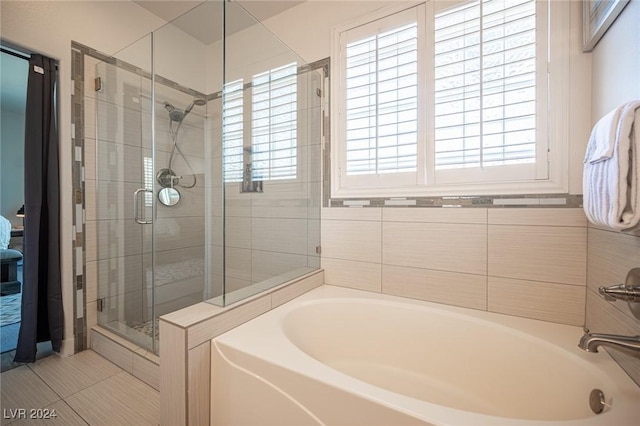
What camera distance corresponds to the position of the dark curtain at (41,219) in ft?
5.58

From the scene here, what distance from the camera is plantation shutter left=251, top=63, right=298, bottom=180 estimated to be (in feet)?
6.10

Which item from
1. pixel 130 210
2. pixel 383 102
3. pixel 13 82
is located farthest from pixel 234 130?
pixel 13 82

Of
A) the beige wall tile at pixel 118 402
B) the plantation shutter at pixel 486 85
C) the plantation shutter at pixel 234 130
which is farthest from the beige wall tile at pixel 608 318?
the beige wall tile at pixel 118 402

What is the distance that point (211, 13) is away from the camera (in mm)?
1729

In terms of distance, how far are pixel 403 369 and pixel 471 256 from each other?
739 mm

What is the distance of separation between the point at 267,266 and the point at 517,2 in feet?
6.89

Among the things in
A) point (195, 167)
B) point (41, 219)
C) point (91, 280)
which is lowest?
point (91, 280)

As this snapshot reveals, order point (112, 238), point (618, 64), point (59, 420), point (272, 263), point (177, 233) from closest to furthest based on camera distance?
1. point (618, 64)
2. point (59, 420)
3. point (272, 263)
4. point (112, 238)
5. point (177, 233)

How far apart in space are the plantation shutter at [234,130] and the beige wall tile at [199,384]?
3.27 ft

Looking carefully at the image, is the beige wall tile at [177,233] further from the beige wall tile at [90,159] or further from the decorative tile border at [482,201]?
the decorative tile border at [482,201]

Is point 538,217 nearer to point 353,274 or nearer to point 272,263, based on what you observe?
point 353,274

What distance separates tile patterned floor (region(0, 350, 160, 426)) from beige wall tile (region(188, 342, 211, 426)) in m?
0.47

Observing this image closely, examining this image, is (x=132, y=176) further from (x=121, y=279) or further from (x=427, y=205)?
(x=427, y=205)

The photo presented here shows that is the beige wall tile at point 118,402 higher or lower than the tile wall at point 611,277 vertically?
lower
